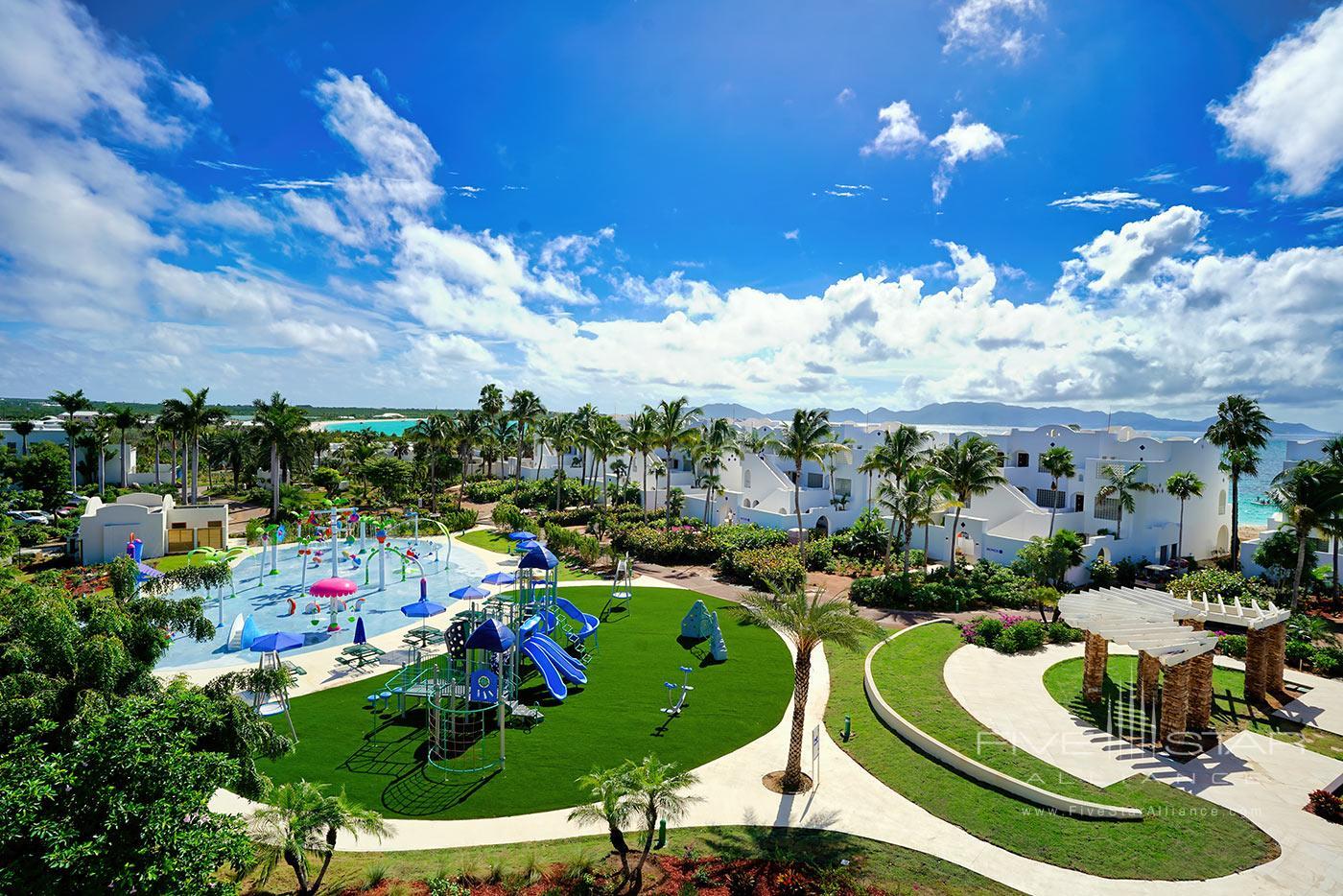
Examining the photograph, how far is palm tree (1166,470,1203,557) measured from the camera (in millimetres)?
44375

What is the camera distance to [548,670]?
2148cm

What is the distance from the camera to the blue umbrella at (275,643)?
69.8 ft

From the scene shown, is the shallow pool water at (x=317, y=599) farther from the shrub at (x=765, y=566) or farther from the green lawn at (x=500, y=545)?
the shrub at (x=765, y=566)

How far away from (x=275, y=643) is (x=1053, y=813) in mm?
23942

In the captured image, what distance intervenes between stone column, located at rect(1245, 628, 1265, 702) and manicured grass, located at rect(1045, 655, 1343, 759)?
391mm

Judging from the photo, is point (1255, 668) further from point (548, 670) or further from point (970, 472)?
point (548, 670)

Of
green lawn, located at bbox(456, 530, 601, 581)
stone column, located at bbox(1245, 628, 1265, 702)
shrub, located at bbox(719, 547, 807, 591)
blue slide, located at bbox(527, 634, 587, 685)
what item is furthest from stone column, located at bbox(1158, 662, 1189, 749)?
green lawn, located at bbox(456, 530, 601, 581)

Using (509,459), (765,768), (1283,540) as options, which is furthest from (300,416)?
(1283,540)

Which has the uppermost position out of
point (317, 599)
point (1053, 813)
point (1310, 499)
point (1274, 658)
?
point (1310, 499)

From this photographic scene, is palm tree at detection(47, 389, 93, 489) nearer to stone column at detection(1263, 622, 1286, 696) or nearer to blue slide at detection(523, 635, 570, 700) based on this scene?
blue slide at detection(523, 635, 570, 700)

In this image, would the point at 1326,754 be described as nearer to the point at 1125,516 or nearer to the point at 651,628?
the point at 651,628

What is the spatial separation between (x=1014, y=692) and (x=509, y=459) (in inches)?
2837

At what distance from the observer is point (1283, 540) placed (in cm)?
3788

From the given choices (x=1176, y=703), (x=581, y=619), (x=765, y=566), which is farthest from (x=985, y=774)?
(x=765, y=566)
